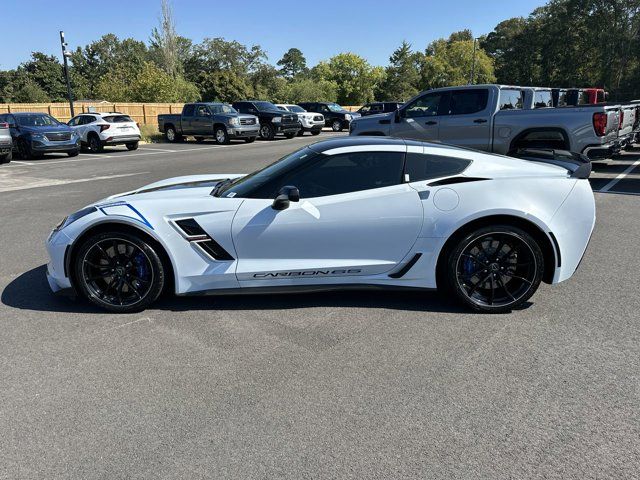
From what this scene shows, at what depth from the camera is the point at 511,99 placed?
10.8 m

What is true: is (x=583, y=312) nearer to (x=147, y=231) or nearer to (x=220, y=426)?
(x=220, y=426)

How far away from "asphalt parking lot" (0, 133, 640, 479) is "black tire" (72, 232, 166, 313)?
142 millimetres

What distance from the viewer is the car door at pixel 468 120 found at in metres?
10.3

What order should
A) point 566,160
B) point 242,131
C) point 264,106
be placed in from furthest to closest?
1. point 264,106
2. point 242,131
3. point 566,160

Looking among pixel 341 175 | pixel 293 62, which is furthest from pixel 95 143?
pixel 293 62

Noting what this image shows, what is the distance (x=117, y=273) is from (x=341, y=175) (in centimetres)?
203

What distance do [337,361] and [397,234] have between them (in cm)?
118

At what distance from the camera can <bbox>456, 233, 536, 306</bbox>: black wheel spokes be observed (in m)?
4.06

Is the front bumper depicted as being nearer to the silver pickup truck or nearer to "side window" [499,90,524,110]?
the silver pickup truck

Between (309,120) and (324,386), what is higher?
(309,120)

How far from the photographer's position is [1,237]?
6.80 m

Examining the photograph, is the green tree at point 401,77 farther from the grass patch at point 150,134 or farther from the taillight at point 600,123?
the taillight at point 600,123

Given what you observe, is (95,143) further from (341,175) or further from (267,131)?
(341,175)

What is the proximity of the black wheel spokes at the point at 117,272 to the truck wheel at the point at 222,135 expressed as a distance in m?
21.0
